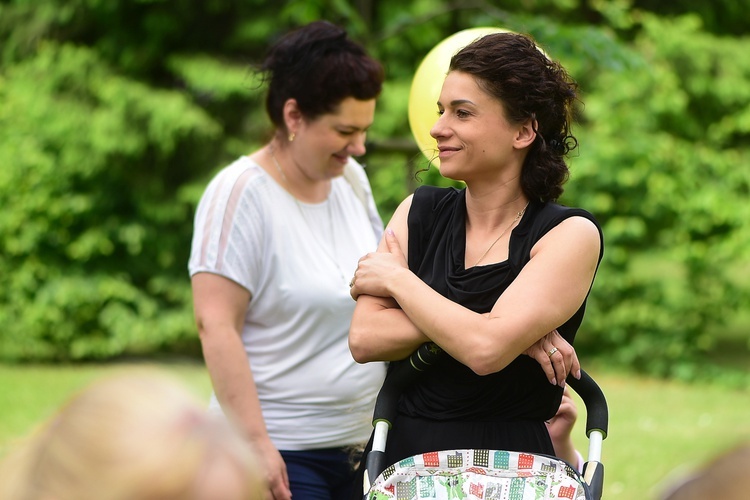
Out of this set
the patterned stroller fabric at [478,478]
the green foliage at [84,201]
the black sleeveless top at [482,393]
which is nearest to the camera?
the patterned stroller fabric at [478,478]

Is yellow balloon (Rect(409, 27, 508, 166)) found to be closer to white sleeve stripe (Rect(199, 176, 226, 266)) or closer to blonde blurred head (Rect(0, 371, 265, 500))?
white sleeve stripe (Rect(199, 176, 226, 266))

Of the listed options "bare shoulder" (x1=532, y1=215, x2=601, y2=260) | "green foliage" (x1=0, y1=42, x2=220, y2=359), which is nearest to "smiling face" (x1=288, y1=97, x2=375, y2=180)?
"bare shoulder" (x1=532, y1=215, x2=601, y2=260)

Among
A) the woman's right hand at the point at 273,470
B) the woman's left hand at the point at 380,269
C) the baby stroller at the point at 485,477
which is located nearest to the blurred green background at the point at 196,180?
the woman's right hand at the point at 273,470

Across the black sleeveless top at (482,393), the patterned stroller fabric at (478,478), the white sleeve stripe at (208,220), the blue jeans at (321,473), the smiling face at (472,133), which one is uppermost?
the smiling face at (472,133)

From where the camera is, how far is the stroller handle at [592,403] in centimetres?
228

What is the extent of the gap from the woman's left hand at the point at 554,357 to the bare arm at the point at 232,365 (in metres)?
0.91

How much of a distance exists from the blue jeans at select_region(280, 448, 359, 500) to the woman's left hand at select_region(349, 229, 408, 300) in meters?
0.65

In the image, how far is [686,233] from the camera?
410 inches

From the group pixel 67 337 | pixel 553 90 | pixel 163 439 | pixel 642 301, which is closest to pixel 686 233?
pixel 642 301

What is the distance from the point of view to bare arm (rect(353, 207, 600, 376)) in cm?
222

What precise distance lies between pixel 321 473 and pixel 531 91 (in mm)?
1270

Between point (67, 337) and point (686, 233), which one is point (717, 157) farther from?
point (67, 337)

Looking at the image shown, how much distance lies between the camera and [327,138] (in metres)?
3.15

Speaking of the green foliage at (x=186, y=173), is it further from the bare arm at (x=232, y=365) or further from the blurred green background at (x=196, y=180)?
the bare arm at (x=232, y=365)
